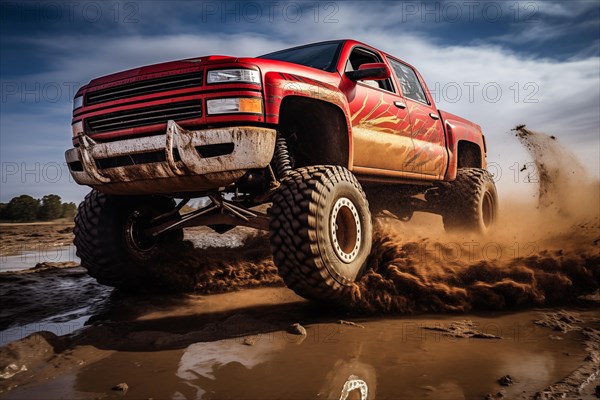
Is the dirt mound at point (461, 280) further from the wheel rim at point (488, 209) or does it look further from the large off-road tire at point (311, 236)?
the wheel rim at point (488, 209)

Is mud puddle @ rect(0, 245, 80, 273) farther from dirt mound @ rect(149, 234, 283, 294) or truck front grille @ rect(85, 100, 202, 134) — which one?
truck front grille @ rect(85, 100, 202, 134)

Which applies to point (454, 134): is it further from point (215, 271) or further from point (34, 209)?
point (34, 209)

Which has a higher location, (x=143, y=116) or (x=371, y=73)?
(x=371, y=73)

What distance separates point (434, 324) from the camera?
301 centimetres

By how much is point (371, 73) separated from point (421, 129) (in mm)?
1503

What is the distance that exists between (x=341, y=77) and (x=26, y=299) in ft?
10.9

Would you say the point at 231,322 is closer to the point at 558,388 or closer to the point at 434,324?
Answer: the point at 434,324

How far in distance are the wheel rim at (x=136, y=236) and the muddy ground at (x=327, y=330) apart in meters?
Answer: 0.25

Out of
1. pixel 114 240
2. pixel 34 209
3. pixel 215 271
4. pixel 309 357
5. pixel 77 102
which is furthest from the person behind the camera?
pixel 34 209

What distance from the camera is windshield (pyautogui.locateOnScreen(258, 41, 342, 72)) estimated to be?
429cm

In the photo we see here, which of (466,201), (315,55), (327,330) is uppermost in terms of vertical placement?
(315,55)


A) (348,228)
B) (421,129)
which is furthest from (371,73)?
(421,129)

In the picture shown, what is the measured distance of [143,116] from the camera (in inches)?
133

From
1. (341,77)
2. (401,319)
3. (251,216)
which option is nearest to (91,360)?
(251,216)
